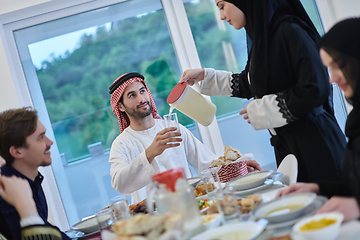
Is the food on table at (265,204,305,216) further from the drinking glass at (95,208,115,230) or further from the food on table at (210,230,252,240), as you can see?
the drinking glass at (95,208,115,230)

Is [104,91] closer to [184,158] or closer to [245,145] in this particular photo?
[184,158]

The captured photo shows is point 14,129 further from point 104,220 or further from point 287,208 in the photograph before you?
point 287,208

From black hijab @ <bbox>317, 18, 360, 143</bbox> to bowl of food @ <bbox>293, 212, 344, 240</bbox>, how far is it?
13.3 inches

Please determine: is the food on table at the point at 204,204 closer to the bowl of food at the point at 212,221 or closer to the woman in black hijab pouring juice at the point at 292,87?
the bowl of food at the point at 212,221

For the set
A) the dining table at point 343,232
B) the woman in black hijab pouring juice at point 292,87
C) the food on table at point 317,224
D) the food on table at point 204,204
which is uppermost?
the woman in black hijab pouring juice at point 292,87

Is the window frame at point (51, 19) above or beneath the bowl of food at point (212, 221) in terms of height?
above

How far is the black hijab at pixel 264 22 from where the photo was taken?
5.20 feet

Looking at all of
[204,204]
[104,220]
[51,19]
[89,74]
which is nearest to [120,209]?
[104,220]

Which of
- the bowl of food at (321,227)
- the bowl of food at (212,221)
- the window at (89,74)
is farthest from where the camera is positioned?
the window at (89,74)

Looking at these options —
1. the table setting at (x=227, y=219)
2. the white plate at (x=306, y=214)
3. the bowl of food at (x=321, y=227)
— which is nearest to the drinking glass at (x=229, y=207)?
the table setting at (x=227, y=219)

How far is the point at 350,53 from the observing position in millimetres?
1030

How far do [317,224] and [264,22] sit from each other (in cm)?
106

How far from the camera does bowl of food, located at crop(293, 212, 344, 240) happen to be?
0.77 meters

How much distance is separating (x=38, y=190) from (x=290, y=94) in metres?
1.40
